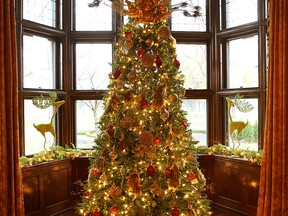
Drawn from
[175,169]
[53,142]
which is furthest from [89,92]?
[175,169]

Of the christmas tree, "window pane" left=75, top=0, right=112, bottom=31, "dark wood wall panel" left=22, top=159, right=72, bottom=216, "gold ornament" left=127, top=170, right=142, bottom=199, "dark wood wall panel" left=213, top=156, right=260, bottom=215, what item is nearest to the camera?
"gold ornament" left=127, top=170, right=142, bottom=199

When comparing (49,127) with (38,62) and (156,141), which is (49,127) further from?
(156,141)

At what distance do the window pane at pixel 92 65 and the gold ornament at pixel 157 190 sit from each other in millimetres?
2163

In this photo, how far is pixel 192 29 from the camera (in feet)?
16.9

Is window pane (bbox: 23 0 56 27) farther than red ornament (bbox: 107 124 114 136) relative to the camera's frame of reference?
Yes

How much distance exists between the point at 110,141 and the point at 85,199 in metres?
0.69

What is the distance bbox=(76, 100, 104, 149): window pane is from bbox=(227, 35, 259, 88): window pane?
1.96 metres

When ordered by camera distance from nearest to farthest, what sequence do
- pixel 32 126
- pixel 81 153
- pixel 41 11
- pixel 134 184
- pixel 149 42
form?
pixel 134 184, pixel 149 42, pixel 32 126, pixel 41 11, pixel 81 153

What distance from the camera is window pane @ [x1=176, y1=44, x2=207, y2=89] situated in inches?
204

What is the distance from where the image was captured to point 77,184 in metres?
4.88

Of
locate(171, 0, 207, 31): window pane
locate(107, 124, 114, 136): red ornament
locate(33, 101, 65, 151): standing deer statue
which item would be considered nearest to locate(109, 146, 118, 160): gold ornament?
locate(107, 124, 114, 136): red ornament

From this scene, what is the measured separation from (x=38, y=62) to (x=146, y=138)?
2.23m

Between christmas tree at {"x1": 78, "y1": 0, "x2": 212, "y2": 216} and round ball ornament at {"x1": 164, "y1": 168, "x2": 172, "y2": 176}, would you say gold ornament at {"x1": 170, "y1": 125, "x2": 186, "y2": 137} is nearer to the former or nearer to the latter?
christmas tree at {"x1": 78, "y1": 0, "x2": 212, "y2": 216}

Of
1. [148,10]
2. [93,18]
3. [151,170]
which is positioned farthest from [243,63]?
[151,170]
